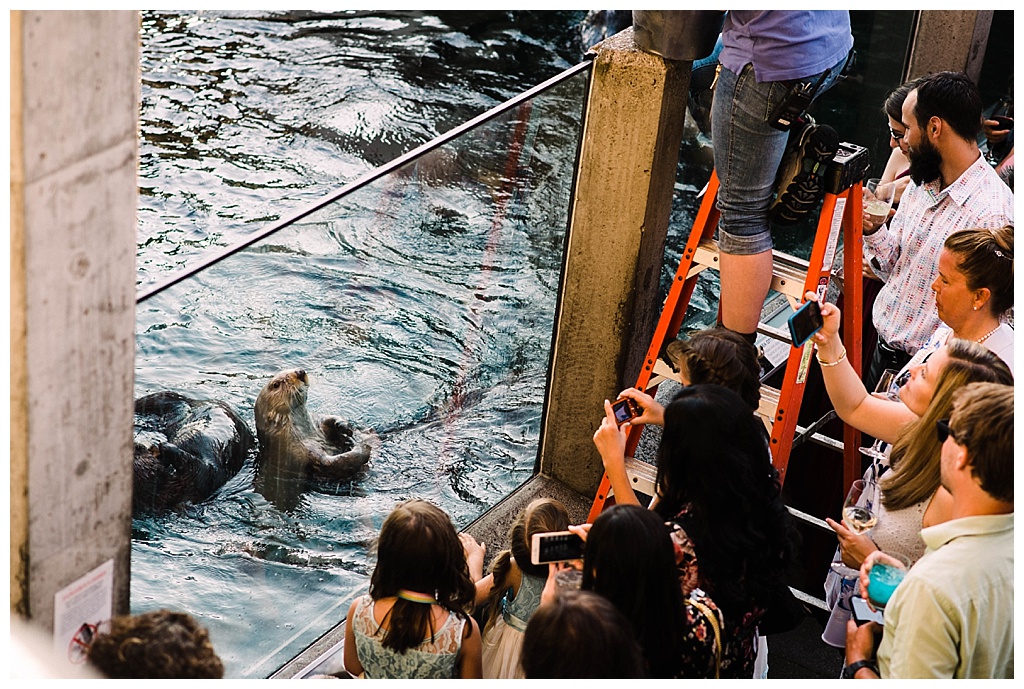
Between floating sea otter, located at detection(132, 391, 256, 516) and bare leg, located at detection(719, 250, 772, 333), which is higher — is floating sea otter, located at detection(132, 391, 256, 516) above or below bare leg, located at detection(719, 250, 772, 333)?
below

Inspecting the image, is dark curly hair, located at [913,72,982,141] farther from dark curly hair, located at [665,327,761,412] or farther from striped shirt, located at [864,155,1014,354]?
dark curly hair, located at [665,327,761,412]

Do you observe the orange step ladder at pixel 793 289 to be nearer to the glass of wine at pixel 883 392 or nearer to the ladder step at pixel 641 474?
the ladder step at pixel 641 474

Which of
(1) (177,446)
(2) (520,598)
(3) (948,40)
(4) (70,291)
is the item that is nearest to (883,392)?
(2) (520,598)

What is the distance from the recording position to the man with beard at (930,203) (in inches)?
149

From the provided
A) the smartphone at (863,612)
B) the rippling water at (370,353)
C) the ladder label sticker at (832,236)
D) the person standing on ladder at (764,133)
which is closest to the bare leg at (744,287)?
the person standing on ladder at (764,133)

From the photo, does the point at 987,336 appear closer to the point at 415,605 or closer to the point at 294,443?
the point at 415,605

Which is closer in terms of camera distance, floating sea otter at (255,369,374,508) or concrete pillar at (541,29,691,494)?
floating sea otter at (255,369,374,508)

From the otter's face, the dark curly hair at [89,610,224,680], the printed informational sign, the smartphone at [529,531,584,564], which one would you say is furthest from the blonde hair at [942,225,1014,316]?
the printed informational sign

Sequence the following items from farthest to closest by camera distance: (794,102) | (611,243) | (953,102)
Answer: (611,243) < (953,102) < (794,102)

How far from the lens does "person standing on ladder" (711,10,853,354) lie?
10.2 feet

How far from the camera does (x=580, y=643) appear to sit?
1994 mm

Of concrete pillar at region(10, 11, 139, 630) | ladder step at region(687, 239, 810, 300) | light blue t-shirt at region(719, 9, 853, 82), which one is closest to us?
concrete pillar at region(10, 11, 139, 630)

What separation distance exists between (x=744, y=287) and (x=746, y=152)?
16.3 inches

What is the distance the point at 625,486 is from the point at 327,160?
5.42m
